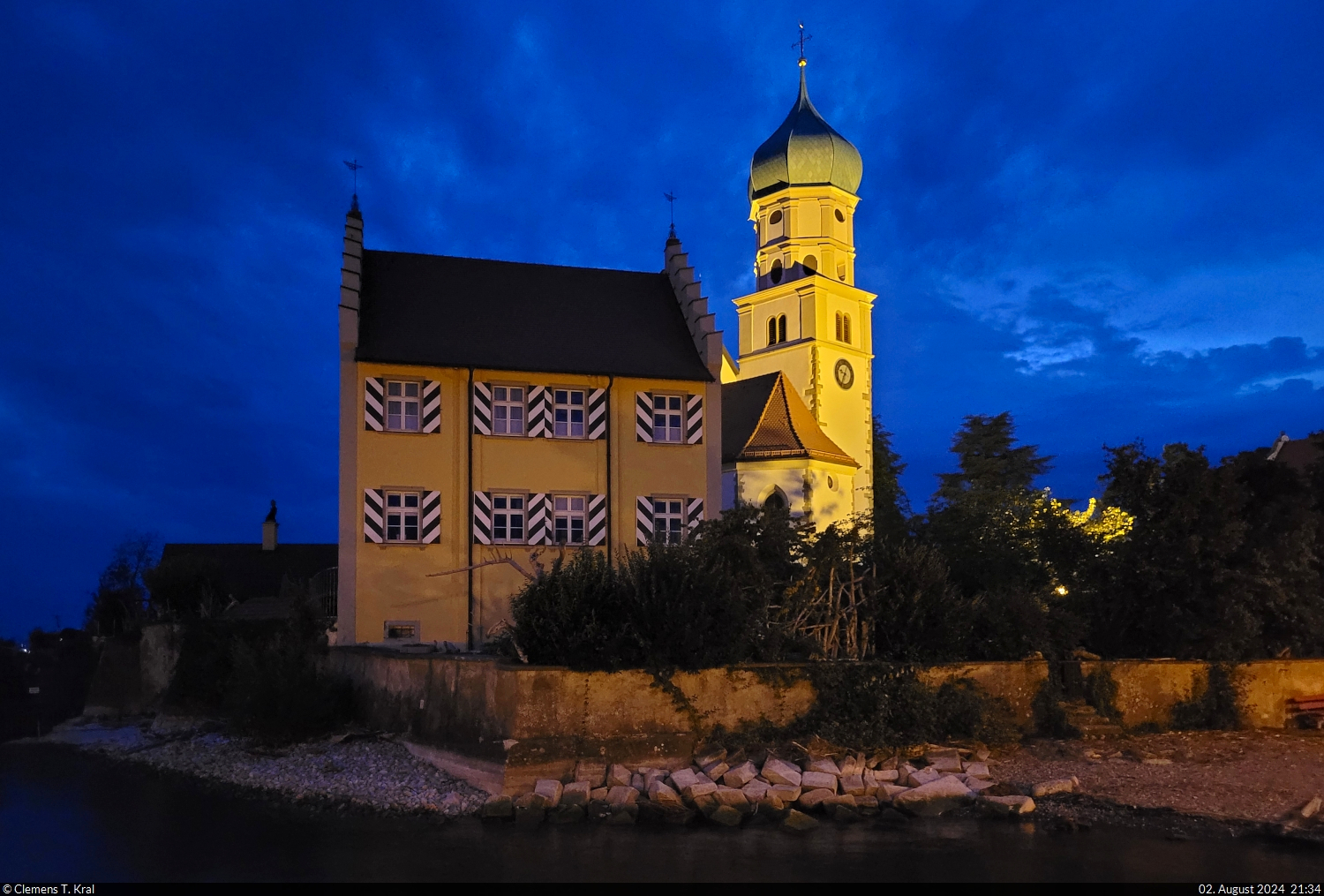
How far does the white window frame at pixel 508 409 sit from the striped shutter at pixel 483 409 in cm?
14

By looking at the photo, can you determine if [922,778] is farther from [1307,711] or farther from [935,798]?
[1307,711]

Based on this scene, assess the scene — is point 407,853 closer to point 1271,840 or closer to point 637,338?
point 1271,840

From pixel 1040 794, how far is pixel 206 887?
40.0 feet

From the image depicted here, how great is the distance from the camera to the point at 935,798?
56.0ft

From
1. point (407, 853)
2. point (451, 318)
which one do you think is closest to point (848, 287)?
point (451, 318)

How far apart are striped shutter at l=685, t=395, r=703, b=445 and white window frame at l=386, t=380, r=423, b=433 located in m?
6.82

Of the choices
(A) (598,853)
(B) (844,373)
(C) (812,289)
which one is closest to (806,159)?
(C) (812,289)

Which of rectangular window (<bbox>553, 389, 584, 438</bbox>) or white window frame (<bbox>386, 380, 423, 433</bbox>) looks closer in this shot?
white window frame (<bbox>386, 380, 423, 433</bbox>)

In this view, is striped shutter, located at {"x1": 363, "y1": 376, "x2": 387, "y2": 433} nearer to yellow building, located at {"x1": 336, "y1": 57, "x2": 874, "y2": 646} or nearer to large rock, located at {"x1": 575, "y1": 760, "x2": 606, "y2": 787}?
yellow building, located at {"x1": 336, "y1": 57, "x2": 874, "y2": 646}

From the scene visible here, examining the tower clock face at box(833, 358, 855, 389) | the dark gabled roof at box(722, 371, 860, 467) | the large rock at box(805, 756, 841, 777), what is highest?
the tower clock face at box(833, 358, 855, 389)

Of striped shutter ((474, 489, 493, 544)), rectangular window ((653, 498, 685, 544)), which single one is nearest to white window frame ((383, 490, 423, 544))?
striped shutter ((474, 489, 493, 544))

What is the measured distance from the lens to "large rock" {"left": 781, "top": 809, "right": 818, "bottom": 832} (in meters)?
16.1

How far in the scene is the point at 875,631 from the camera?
69.4 feet

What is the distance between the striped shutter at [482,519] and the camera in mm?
26719
